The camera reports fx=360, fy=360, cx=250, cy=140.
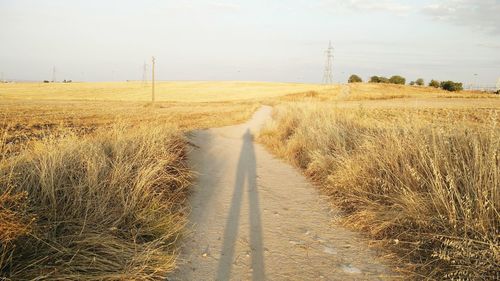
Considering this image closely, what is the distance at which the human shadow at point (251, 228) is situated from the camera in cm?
375

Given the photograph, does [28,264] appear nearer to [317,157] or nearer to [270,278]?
[270,278]

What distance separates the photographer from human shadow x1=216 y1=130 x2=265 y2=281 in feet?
12.3

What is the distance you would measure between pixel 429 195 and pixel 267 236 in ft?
6.76

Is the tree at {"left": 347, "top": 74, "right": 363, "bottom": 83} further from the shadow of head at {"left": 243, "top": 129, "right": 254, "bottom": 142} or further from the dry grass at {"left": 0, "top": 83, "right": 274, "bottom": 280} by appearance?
the dry grass at {"left": 0, "top": 83, "right": 274, "bottom": 280}

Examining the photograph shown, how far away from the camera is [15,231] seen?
2.73 metres

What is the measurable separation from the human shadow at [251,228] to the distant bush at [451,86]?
87.2 m

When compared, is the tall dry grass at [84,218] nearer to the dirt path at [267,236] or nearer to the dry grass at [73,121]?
the dirt path at [267,236]

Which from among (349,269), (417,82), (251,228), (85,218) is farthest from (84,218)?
(417,82)

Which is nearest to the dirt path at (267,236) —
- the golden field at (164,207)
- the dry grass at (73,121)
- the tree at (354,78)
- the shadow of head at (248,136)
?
the golden field at (164,207)

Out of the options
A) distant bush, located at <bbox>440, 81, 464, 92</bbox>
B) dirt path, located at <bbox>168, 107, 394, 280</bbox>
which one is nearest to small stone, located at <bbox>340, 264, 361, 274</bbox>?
dirt path, located at <bbox>168, 107, 394, 280</bbox>

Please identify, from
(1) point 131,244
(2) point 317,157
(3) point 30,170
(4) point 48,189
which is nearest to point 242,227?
(1) point 131,244

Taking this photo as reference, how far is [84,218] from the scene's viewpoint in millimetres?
3842

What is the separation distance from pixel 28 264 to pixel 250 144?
10556mm

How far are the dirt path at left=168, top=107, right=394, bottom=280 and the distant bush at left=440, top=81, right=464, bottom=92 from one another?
288 feet
